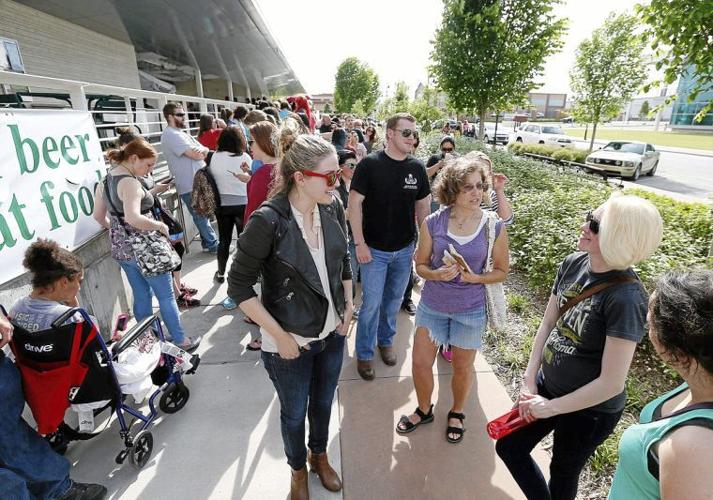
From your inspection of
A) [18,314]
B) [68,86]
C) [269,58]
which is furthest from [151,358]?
[269,58]

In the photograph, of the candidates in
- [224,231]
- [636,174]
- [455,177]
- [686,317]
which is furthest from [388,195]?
[636,174]

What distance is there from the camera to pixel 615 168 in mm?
15477

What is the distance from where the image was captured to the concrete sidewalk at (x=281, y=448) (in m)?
2.32

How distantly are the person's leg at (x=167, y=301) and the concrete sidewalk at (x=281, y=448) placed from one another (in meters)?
0.40

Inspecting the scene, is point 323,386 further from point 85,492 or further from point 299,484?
point 85,492

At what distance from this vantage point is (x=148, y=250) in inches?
123

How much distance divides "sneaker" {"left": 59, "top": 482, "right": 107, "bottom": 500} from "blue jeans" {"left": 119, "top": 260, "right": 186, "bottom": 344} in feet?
4.43

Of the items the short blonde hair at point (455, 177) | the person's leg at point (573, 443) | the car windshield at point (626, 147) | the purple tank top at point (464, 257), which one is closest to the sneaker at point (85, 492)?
the purple tank top at point (464, 257)

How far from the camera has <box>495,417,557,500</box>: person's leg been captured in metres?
1.92

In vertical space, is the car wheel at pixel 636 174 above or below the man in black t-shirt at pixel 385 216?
below

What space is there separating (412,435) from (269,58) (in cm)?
2033

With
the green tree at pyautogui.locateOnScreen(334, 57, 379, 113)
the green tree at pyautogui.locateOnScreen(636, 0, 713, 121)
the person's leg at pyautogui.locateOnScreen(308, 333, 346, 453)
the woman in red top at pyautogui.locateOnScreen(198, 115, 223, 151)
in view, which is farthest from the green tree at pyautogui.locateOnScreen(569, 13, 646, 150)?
the green tree at pyautogui.locateOnScreen(334, 57, 379, 113)

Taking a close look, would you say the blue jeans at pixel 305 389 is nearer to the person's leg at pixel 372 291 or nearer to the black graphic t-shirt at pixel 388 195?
the person's leg at pixel 372 291

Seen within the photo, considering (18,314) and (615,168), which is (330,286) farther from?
(615,168)
